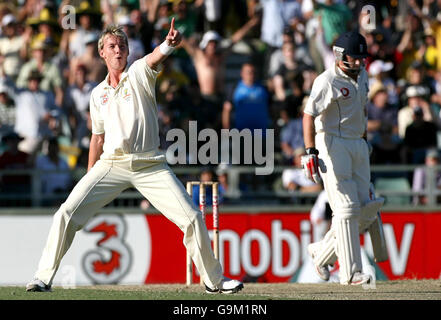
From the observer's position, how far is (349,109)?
11242mm

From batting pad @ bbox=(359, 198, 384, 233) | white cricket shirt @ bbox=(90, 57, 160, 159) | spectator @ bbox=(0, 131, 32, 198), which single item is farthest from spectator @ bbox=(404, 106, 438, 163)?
white cricket shirt @ bbox=(90, 57, 160, 159)

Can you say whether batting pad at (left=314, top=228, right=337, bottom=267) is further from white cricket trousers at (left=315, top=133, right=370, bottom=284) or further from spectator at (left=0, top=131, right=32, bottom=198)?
spectator at (left=0, top=131, right=32, bottom=198)

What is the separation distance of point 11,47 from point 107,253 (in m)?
4.61

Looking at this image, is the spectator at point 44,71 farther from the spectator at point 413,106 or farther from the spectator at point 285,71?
the spectator at point 413,106

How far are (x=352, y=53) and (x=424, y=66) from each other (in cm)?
851

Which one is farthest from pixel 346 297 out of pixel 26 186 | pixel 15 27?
pixel 15 27

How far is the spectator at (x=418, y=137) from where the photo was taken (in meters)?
17.1

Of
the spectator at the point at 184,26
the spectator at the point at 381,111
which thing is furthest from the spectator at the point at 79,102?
the spectator at the point at 381,111

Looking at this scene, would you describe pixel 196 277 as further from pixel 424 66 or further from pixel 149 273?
pixel 424 66

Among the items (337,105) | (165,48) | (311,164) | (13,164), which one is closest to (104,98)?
(165,48)

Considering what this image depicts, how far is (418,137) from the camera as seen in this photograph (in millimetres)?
17188

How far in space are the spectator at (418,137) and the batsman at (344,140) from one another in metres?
5.88

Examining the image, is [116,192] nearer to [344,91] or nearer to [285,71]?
[344,91]

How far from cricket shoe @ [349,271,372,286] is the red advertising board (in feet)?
16.5
